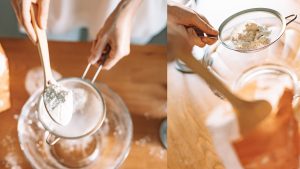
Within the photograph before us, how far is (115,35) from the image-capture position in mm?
730

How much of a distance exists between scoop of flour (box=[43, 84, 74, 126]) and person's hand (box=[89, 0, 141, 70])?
80mm

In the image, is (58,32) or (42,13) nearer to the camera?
(42,13)

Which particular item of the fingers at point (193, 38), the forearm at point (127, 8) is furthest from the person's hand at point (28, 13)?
the fingers at point (193, 38)

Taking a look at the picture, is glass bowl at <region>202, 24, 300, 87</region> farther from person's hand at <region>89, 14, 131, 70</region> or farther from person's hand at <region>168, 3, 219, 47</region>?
person's hand at <region>89, 14, 131, 70</region>

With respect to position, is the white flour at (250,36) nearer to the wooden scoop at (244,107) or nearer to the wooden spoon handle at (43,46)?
the wooden scoop at (244,107)

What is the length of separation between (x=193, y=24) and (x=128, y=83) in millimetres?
140

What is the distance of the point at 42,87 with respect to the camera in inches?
30.3

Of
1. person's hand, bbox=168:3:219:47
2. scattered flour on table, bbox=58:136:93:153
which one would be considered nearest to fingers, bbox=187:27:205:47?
person's hand, bbox=168:3:219:47

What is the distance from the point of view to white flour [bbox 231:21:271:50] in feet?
2.33

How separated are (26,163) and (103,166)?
0.11m

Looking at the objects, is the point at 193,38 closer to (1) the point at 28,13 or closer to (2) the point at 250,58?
(2) the point at 250,58

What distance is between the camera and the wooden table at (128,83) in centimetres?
75

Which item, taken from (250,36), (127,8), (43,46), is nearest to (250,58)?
(250,36)

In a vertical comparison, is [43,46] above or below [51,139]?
above
